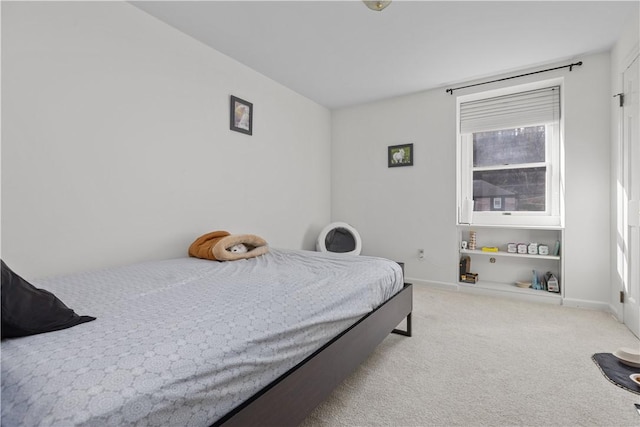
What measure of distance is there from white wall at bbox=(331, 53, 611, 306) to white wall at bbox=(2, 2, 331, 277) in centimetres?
150

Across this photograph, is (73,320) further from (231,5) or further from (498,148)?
(498,148)

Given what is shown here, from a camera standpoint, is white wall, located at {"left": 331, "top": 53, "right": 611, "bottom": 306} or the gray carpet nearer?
the gray carpet

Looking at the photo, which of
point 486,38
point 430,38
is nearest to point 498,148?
point 486,38

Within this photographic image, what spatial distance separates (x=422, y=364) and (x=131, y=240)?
2159 millimetres

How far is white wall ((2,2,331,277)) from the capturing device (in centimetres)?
171

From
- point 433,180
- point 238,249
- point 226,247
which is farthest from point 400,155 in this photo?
point 226,247

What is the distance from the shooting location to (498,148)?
3.55m

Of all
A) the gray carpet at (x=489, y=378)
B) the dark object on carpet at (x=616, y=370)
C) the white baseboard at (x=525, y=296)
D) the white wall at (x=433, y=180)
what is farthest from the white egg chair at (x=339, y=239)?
the dark object on carpet at (x=616, y=370)

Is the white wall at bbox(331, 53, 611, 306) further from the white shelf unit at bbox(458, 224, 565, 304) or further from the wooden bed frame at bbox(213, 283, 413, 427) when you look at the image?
the wooden bed frame at bbox(213, 283, 413, 427)

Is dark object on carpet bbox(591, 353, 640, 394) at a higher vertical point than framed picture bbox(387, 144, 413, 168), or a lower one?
lower

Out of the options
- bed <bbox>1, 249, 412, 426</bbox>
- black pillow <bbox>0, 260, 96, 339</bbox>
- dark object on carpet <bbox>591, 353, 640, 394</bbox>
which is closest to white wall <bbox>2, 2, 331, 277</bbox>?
bed <bbox>1, 249, 412, 426</bbox>

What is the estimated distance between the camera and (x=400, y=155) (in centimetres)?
393

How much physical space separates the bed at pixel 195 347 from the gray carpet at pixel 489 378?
8.9 inches

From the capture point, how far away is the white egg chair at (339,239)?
3826 mm
